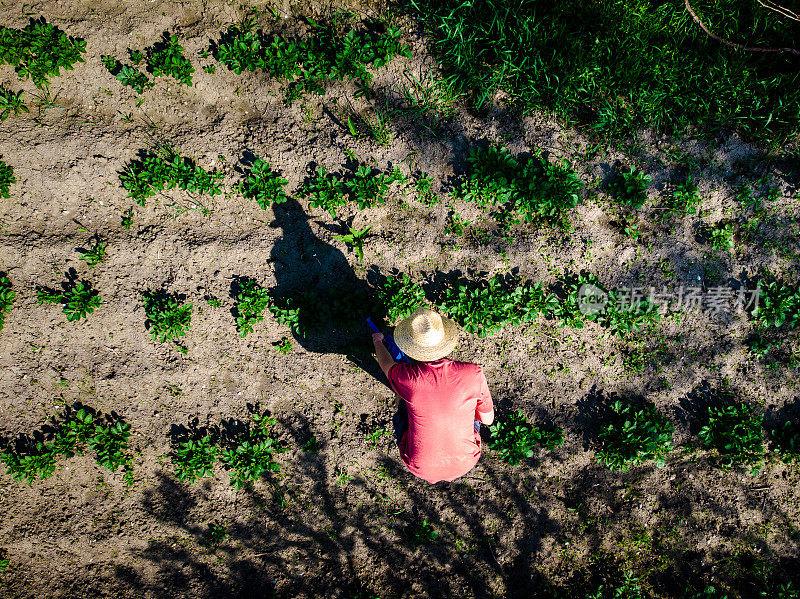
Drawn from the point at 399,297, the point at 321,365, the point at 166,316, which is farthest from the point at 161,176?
the point at 399,297

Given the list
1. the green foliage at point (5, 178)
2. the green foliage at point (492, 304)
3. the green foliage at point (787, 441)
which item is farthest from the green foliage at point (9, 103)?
the green foliage at point (787, 441)

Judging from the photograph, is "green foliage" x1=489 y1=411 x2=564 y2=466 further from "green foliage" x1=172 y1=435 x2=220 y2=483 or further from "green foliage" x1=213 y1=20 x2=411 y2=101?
"green foliage" x1=213 y1=20 x2=411 y2=101

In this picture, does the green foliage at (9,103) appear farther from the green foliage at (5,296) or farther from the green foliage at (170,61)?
the green foliage at (5,296)

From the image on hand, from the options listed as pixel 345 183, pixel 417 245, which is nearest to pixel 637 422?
pixel 417 245

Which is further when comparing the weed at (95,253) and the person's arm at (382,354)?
the weed at (95,253)

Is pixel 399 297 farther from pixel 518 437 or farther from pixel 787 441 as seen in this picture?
pixel 787 441

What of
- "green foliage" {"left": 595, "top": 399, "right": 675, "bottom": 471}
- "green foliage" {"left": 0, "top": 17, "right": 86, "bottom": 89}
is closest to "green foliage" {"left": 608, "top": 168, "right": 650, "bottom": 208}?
"green foliage" {"left": 595, "top": 399, "right": 675, "bottom": 471}

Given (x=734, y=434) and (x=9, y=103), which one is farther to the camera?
(x=734, y=434)
